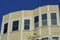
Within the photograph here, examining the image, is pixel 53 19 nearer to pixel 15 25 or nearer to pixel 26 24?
pixel 26 24

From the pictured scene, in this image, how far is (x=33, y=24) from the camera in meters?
31.9

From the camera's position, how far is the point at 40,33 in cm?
2988

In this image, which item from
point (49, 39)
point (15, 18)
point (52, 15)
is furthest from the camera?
point (15, 18)

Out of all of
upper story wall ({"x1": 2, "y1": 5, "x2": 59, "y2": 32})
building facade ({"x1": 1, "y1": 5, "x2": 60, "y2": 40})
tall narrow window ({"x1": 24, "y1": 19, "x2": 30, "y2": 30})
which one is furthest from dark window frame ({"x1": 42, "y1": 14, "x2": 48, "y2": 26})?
tall narrow window ({"x1": 24, "y1": 19, "x2": 30, "y2": 30})

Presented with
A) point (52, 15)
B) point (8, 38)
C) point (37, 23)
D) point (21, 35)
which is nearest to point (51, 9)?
point (52, 15)

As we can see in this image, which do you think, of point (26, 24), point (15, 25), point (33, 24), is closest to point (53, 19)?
point (33, 24)

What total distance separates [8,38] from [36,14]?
6086mm

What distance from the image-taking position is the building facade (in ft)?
97.1

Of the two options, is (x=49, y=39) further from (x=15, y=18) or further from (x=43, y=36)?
(x=15, y=18)

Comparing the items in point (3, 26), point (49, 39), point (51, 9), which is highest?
point (51, 9)

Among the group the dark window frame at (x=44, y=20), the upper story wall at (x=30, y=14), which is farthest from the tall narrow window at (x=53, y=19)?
the dark window frame at (x=44, y=20)

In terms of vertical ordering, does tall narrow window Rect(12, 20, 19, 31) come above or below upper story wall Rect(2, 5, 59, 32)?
below

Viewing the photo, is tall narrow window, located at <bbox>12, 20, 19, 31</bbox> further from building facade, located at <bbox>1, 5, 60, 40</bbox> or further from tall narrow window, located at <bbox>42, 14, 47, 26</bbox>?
tall narrow window, located at <bbox>42, 14, 47, 26</bbox>

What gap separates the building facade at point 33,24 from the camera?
97.1 ft
